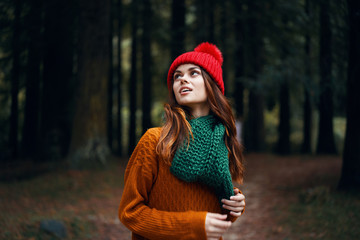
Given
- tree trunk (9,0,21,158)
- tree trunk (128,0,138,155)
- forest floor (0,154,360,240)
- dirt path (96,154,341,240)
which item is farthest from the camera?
tree trunk (128,0,138,155)

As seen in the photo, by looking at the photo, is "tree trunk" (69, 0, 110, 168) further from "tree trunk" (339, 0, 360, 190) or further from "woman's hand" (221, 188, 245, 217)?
"woman's hand" (221, 188, 245, 217)

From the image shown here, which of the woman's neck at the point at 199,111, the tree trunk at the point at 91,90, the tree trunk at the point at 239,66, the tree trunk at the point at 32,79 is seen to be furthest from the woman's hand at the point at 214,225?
the tree trunk at the point at 239,66

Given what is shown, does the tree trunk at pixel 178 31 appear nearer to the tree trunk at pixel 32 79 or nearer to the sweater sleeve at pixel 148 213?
the tree trunk at pixel 32 79

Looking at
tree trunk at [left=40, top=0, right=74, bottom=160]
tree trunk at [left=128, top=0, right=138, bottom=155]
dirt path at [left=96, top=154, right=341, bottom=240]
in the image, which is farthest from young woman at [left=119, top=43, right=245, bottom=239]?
tree trunk at [left=128, top=0, right=138, bottom=155]

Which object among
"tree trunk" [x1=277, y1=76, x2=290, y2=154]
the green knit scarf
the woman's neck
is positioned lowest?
"tree trunk" [x1=277, y1=76, x2=290, y2=154]

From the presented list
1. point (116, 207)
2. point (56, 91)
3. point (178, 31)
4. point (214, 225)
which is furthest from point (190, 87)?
point (56, 91)

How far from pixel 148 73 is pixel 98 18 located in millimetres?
6430

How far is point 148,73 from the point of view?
1560cm

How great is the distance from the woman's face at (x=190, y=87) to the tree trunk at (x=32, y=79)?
345 inches

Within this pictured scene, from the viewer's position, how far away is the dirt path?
591 centimetres

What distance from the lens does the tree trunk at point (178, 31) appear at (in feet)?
37.6

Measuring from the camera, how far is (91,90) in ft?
30.0

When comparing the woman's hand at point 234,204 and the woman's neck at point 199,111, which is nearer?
the woman's hand at point 234,204

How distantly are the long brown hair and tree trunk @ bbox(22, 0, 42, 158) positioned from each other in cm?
880
